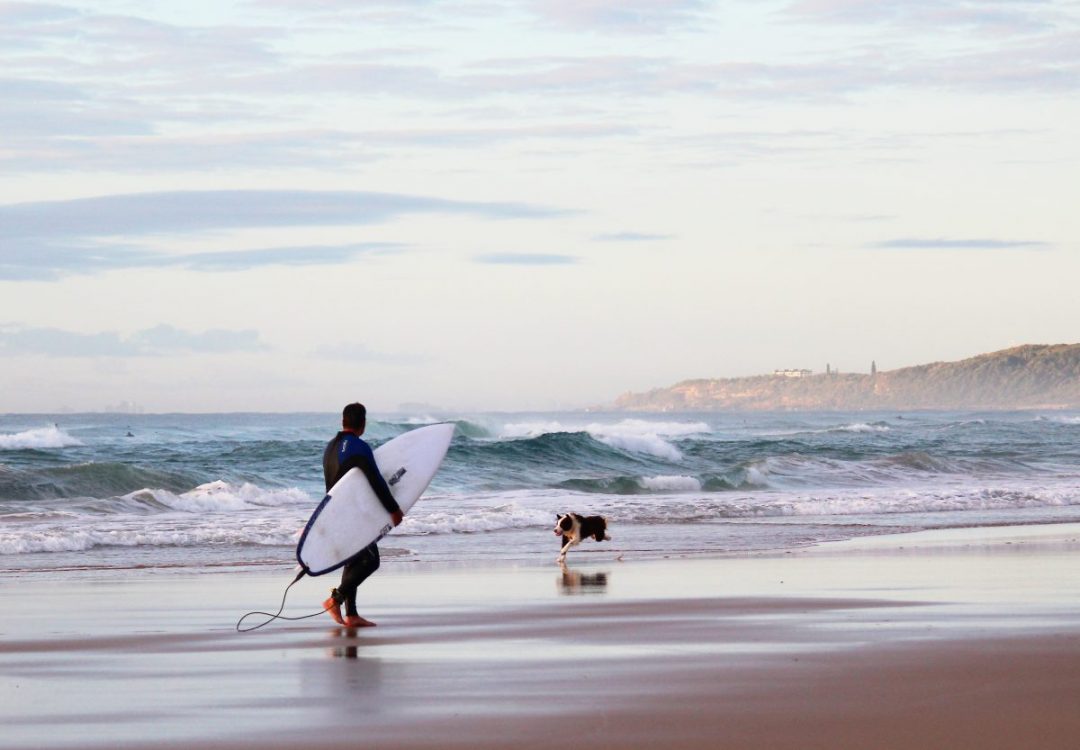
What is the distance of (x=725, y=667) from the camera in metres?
6.83

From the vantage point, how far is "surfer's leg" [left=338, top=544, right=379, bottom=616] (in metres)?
8.78

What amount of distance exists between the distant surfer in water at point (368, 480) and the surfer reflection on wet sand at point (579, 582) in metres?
2.07

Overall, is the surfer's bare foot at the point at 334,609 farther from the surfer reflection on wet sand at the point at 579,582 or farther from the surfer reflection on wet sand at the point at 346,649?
the surfer reflection on wet sand at the point at 579,582

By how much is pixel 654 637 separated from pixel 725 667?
3.96ft

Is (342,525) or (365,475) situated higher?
(365,475)

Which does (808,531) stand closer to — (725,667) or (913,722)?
(725,667)

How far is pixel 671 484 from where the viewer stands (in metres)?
28.0

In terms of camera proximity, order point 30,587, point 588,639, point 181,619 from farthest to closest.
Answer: point 30,587, point 181,619, point 588,639

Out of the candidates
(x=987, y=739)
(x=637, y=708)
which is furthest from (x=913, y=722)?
(x=637, y=708)

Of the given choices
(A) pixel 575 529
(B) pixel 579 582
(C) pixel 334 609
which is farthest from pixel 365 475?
(A) pixel 575 529

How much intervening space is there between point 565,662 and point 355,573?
2.21 m

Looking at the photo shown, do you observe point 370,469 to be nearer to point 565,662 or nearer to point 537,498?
point 565,662

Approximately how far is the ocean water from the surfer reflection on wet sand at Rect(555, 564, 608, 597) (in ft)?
5.72

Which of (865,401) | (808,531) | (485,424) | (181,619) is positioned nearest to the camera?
(181,619)
